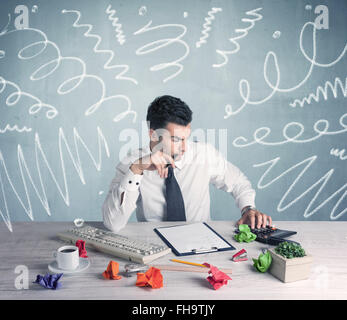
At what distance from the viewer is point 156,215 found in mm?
1857

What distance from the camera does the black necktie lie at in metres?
1.74

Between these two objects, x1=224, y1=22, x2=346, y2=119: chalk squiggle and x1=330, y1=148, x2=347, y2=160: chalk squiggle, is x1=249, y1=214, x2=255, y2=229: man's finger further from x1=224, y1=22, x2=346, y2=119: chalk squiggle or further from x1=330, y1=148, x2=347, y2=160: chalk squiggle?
x1=330, y1=148, x2=347, y2=160: chalk squiggle

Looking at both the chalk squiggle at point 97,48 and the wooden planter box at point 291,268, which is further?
the chalk squiggle at point 97,48

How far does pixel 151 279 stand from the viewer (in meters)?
1.01

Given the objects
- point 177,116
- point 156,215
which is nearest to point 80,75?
point 177,116

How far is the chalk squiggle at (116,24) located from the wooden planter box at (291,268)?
6.46 ft

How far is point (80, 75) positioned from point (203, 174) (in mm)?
1224

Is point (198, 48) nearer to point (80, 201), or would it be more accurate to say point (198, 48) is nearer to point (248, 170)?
point (248, 170)

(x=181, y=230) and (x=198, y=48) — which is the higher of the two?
(x=198, y=48)

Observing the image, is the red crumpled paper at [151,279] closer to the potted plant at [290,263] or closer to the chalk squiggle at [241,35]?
the potted plant at [290,263]

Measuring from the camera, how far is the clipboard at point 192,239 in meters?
1.26

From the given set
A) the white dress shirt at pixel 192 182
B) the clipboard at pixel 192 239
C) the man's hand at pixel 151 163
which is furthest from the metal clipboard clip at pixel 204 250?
the white dress shirt at pixel 192 182

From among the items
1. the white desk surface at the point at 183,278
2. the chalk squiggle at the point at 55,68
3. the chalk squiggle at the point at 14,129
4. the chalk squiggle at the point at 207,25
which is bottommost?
the white desk surface at the point at 183,278

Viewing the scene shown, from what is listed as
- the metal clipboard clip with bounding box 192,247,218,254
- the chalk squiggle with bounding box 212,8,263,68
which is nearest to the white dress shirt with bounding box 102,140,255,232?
the metal clipboard clip with bounding box 192,247,218,254
